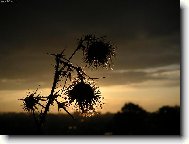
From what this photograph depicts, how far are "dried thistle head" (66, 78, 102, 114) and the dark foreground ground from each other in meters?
0.41

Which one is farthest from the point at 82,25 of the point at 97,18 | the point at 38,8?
the point at 38,8

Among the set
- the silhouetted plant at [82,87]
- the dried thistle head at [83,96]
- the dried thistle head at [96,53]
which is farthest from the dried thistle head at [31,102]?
the dried thistle head at [96,53]

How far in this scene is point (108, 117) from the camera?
360 cm

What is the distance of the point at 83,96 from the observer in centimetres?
312

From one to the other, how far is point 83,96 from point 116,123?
0.62 metres

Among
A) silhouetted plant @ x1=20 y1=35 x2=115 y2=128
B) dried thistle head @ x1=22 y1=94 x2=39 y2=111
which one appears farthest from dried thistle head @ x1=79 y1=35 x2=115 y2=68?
dried thistle head @ x1=22 y1=94 x2=39 y2=111

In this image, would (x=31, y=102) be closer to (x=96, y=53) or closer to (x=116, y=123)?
(x=96, y=53)

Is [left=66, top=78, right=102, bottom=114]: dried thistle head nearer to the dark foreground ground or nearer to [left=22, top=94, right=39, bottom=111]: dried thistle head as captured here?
[left=22, top=94, right=39, bottom=111]: dried thistle head

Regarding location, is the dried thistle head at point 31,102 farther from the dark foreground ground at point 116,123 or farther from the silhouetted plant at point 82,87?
the dark foreground ground at point 116,123

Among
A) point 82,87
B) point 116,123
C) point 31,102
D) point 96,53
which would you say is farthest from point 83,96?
point 116,123

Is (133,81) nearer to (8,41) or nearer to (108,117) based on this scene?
(108,117)

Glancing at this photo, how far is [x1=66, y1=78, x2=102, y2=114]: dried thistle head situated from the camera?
312 centimetres

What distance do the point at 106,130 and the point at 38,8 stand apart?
1212 mm

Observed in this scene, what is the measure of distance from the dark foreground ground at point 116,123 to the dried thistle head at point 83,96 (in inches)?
16.1
